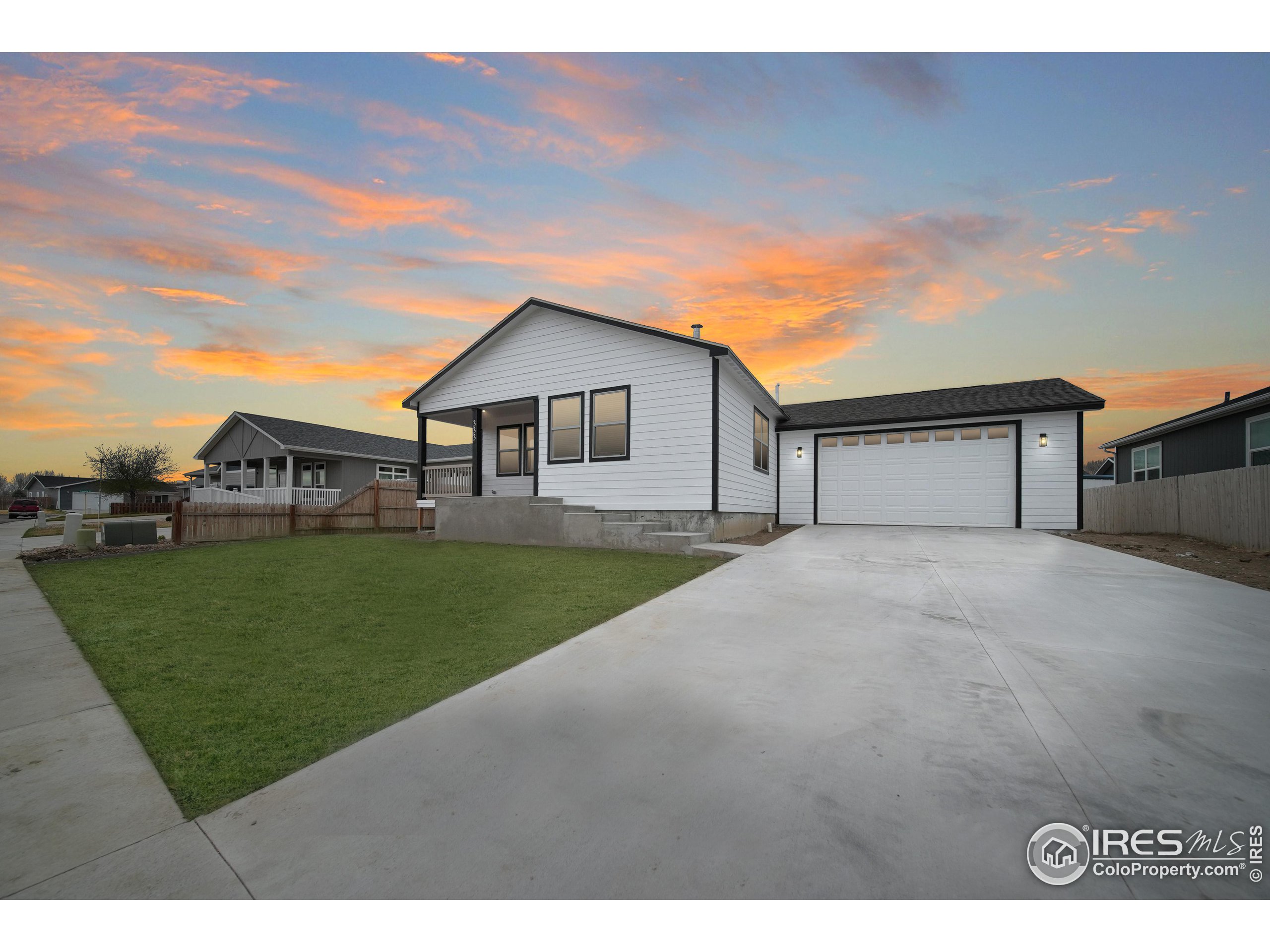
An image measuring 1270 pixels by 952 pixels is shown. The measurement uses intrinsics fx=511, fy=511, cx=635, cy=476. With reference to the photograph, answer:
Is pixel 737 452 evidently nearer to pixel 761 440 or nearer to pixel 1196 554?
pixel 761 440

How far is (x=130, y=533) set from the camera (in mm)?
11625

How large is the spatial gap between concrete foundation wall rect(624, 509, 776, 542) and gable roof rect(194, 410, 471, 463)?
46.2 ft

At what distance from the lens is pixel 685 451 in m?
11.3

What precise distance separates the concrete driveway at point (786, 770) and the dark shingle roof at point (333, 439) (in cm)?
2465

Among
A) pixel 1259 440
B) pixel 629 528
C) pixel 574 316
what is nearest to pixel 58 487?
pixel 574 316

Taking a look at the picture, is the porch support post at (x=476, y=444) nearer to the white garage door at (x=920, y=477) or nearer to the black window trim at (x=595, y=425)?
the black window trim at (x=595, y=425)

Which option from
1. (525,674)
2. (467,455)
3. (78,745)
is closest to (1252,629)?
(525,674)

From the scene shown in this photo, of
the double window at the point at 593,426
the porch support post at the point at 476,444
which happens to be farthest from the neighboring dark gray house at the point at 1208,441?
the porch support post at the point at 476,444

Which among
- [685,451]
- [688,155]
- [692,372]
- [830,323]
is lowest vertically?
[685,451]

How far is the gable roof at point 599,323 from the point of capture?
10781mm

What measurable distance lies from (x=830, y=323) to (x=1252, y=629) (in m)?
11.2

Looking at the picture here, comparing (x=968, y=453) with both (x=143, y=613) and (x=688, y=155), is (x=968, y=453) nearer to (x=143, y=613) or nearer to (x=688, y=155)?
(x=688, y=155)

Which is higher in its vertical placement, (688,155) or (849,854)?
(688,155)

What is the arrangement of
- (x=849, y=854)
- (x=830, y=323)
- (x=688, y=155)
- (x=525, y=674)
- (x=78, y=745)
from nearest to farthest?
(x=849, y=854) < (x=78, y=745) < (x=525, y=674) < (x=688, y=155) < (x=830, y=323)
